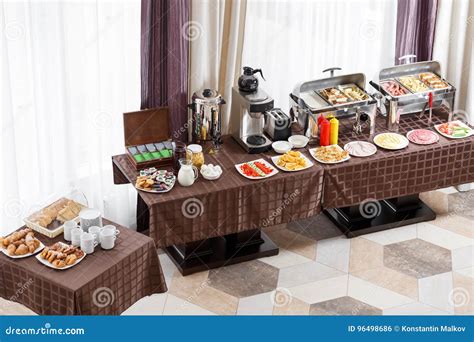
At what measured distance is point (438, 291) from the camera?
5.37 meters

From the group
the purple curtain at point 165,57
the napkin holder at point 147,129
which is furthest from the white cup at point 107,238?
the purple curtain at point 165,57

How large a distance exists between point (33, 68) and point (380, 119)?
2.53 metres

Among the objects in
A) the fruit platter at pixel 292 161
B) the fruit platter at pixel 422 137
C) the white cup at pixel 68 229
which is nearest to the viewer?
the white cup at pixel 68 229

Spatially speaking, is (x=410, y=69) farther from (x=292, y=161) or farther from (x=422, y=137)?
(x=292, y=161)

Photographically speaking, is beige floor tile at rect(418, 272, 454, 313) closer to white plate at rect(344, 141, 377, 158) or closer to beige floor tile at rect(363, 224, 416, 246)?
beige floor tile at rect(363, 224, 416, 246)

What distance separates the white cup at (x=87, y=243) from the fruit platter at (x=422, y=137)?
2.44 meters

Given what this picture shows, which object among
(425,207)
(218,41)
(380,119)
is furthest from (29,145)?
(425,207)

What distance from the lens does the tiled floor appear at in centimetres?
520

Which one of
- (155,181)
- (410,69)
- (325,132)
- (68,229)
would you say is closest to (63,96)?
(155,181)

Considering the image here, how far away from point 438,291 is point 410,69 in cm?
178

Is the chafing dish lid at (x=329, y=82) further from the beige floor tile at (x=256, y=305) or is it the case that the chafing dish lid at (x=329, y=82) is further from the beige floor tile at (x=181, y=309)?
the beige floor tile at (x=181, y=309)

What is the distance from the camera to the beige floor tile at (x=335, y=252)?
222 inches

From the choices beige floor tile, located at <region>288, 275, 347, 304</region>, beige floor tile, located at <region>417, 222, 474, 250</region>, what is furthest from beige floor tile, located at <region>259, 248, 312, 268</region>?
beige floor tile, located at <region>417, 222, 474, 250</region>

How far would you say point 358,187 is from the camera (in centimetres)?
564
